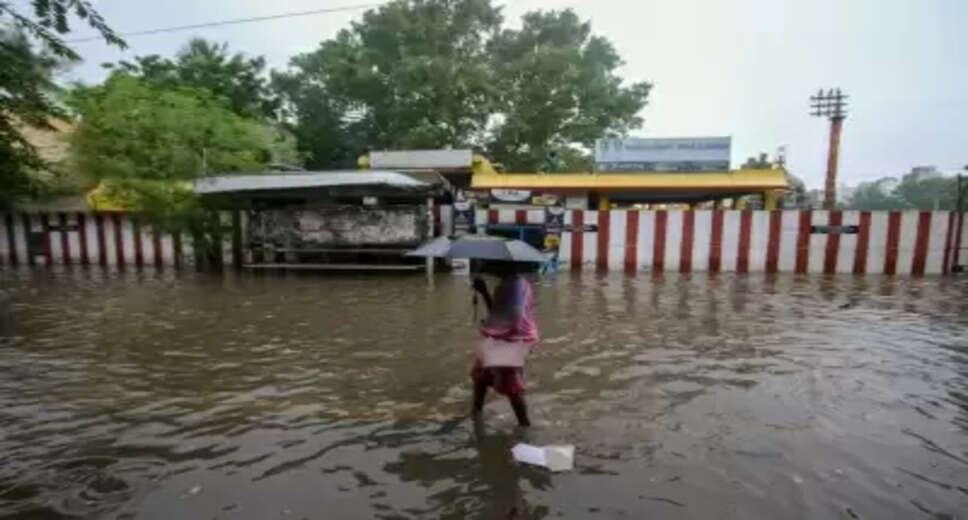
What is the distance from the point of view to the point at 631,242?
1535 centimetres

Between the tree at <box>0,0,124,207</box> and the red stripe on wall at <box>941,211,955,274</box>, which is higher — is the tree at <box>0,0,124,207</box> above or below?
above

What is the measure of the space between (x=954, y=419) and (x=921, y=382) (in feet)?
3.51

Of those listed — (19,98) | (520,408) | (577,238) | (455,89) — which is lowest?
(520,408)

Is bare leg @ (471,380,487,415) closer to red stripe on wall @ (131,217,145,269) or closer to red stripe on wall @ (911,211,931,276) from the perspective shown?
red stripe on wall @ (911,211,931,276)

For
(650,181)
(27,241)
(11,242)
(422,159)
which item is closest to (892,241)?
(650,181)

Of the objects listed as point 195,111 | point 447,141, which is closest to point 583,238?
point 195,111

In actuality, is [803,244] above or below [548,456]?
above

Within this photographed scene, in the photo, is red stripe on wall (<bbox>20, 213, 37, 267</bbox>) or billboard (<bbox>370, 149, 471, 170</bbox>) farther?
billboard (<bbox>370, 149, 471, 170</bbox>)

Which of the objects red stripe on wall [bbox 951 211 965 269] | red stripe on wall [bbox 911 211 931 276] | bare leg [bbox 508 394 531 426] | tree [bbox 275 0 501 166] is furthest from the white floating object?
tree [bbox 275 0 501 166]

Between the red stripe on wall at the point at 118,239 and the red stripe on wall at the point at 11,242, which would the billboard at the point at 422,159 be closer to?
the red stripe on wall at the point at 118,239

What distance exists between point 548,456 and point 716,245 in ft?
41.1

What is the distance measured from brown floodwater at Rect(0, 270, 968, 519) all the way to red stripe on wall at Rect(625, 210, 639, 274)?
19.1ft

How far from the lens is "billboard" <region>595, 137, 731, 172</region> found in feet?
68.7

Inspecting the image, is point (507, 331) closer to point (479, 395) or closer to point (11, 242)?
point (479, 395)
